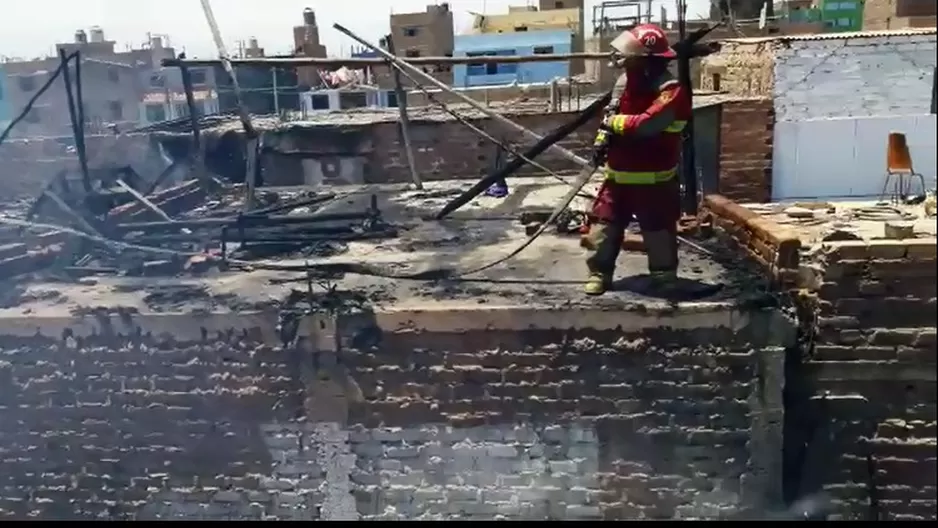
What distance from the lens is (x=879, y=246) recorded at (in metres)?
4.61

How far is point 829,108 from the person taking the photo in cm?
1170

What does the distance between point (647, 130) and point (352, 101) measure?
13027 millimetres

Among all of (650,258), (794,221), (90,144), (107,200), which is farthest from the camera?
(90,144)

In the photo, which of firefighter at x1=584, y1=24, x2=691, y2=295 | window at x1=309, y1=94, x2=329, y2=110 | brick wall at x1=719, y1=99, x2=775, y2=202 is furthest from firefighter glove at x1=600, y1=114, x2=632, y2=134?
window at x1=309, y1=94, x2=329, y2=110

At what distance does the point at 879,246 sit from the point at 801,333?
2.28 ft

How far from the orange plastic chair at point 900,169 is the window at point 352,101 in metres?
11.4

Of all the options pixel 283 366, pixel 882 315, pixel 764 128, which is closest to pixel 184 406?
pixel 283 366

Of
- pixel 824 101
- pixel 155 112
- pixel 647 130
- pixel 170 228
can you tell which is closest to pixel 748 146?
pixel 824 101

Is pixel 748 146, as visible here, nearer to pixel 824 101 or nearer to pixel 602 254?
pixel 824 101

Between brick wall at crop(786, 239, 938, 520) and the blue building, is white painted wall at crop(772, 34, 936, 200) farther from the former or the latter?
brick wall at crop(786, 239, 938, 520)

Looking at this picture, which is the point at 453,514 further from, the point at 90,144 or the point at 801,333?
the point at 90,144

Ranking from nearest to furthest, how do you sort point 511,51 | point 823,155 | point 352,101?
point 823,155, point 352,101, point 511,51

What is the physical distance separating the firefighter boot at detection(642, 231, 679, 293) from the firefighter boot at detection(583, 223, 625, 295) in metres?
0.20

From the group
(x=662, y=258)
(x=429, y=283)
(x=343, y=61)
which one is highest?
(x=343, y=61)
